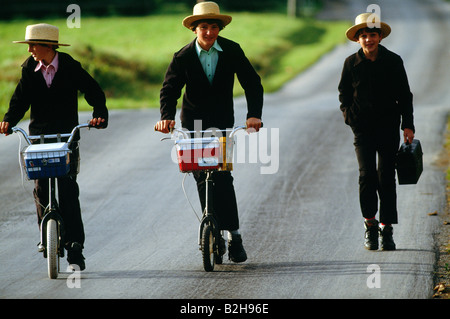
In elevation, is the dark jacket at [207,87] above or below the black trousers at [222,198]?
above

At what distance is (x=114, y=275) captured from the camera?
620cm

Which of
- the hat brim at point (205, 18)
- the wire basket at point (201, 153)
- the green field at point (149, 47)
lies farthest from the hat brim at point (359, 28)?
the green field at point (149, 47)

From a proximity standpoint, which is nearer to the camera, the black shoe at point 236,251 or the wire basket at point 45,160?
the wire basket at point 45,160

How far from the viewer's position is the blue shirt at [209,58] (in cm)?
635

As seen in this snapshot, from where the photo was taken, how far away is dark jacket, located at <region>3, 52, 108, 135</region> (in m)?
6.27

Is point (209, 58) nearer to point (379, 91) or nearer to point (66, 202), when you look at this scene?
point (379, 91)

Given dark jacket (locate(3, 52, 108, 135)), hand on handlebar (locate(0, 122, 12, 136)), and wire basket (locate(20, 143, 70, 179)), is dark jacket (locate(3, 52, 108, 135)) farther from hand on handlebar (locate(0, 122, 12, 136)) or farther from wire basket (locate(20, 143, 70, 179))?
wire basket (locate(20, 143, 70, 179))

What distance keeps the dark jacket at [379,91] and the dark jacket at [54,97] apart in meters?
2.23

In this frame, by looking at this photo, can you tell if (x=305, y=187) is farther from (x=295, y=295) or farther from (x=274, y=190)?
(x=295, y=295)

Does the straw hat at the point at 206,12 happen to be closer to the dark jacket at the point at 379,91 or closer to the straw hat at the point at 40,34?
the straw hat at the point at 40,34

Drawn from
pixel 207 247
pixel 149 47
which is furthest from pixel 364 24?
pixel 149 47

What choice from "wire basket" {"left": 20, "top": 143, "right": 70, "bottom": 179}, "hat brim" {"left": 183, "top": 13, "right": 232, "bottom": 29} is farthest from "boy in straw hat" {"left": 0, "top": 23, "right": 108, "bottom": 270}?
"hat brim" {"left": 183, "top": 13, "right": 232, "bottom": 29}

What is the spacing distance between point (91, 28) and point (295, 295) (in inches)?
1557
